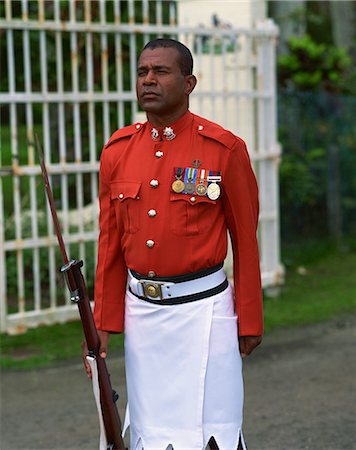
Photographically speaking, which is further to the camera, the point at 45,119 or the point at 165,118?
the point at 45,119

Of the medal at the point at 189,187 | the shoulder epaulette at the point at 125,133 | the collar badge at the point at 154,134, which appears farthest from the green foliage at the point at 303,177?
the medal at the point at 189,187

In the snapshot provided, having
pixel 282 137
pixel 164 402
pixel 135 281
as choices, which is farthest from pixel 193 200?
pixel 282 137

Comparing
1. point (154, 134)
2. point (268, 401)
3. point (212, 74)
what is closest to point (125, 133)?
point (154, 134)

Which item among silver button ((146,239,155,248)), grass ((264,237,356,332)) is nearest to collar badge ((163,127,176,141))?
silver button ((146,239,155,248))

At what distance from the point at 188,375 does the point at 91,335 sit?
1.34ft

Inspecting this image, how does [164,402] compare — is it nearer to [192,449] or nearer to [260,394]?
[192,449]

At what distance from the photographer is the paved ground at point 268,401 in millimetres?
5270

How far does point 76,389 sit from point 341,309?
2932 millimetres

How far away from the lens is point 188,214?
3.70 m

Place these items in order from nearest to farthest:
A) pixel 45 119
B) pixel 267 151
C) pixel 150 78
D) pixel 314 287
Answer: pixel 150 78
pixel 45 119
pixel 267 151
pixel 314 287

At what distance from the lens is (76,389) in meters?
6.26

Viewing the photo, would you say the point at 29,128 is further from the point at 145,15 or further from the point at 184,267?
the point at 184,267

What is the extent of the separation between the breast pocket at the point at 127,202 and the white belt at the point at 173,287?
22cm

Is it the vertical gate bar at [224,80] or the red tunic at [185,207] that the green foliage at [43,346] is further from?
the red tunic at [185,207]
